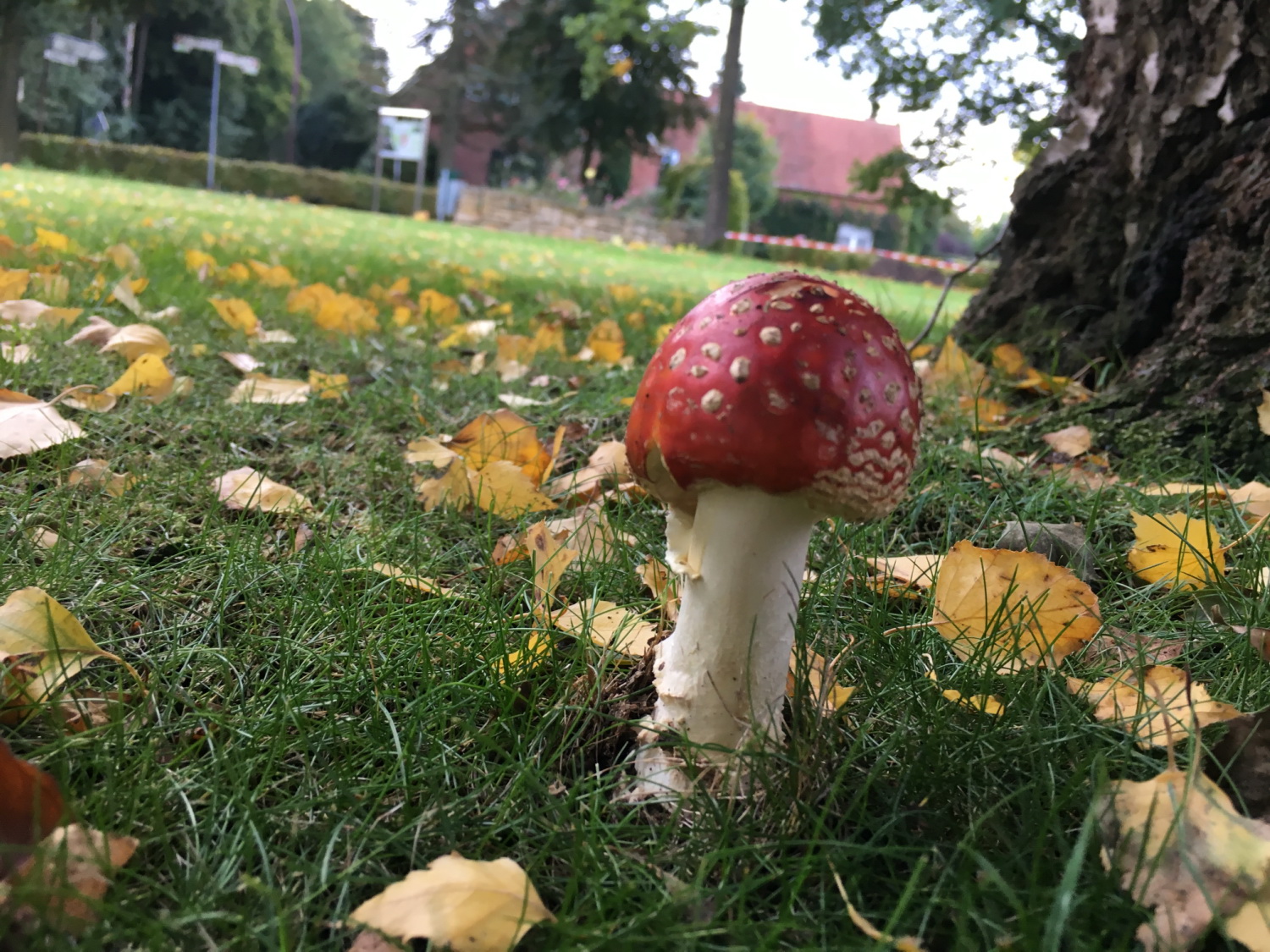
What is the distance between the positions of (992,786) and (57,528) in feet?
4.60

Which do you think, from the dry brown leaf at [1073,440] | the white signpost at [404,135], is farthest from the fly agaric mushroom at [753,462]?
the white signpost at [404,135]

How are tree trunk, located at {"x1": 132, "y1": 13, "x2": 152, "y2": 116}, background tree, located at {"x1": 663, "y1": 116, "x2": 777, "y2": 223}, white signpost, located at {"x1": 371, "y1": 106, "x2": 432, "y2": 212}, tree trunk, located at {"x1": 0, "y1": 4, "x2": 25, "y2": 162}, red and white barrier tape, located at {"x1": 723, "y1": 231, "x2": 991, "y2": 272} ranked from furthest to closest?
background tree, located at {"x1": 663, "y1": 116, "x2": 777, "y2": 223}, tree trunk, located at {"x1": 132, "y1": 13, "x2": 152, "y2": 116}, red and white barrier tape, located at {"x1": 723, "y1": 231, "x2": 991, "y2": 272}, white signpost, located at {"x1": 371, "y1": 106, "x2": 432, "y2": 212}, tree trunk, located at {"x1": 0, "y1": 4, "x2": 25, "y2": 162}

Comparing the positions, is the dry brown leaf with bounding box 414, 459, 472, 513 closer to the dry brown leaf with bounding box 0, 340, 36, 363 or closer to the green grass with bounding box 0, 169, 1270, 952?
the green grass with bounding box 0, 169, 1270, 952

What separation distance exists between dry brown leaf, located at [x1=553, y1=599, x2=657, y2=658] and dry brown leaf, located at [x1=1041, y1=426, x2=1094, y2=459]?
4.25 feet

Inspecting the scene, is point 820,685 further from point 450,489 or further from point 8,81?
point 8,81

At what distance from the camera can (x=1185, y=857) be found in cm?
75

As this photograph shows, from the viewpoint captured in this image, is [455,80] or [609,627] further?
[455,80]

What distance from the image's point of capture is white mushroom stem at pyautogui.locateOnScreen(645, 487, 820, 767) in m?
0.92

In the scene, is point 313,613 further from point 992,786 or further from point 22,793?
point 992,786

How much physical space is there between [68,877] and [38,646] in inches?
14.0

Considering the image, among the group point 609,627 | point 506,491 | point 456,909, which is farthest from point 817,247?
point 456,909

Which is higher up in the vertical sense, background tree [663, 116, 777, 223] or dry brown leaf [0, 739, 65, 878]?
background tree [663, 116, 777, 223]

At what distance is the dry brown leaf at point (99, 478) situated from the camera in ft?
4.79

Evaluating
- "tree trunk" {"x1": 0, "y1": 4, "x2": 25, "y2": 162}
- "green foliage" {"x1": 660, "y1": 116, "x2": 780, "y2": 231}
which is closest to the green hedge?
"tree trunk" {"x1": 0, "y1": 4, "x2": 25, "y2": 162}
